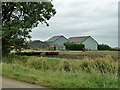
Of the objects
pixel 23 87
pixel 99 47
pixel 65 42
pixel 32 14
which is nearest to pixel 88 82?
pixel 23 87

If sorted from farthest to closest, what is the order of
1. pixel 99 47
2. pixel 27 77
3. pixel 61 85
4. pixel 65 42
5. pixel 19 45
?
1. pixel 99 47
2. pixel 65 42
3. pixel 19 45
4. pixel 27 77
5. pixel 61 85

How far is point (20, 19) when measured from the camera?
20.8m

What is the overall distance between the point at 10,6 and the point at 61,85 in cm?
1495

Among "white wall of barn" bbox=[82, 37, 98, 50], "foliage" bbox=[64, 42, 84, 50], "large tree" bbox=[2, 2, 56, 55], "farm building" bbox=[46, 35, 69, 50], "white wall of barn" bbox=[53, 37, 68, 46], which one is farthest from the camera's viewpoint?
"foliage" bbox=[64, 42, 84, 50]

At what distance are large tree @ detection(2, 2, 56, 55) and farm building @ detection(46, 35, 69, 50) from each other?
13313 millimetres

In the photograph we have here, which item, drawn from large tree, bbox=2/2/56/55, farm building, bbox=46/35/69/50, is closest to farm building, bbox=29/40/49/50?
farm building, bbox=46/35/69/50

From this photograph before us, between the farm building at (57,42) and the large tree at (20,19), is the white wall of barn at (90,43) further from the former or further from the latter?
the large tree at (20,19)

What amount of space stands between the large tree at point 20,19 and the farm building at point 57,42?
43.7ft

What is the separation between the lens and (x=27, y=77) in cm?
930

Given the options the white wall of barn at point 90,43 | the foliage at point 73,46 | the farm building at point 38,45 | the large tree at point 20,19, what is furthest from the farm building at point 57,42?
the large tree at point 20,19

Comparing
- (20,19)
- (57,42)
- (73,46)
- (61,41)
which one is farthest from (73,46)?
(20,19)

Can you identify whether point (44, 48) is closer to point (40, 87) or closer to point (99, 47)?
point (99, 47)

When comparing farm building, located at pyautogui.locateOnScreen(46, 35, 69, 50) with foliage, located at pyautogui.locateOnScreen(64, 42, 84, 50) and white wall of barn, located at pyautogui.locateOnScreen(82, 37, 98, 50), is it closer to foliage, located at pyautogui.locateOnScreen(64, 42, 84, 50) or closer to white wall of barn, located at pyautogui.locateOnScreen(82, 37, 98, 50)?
foliage, located at pyautogui.locateOnScreen(64, 42, 84, 50)

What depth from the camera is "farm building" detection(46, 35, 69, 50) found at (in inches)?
1436
